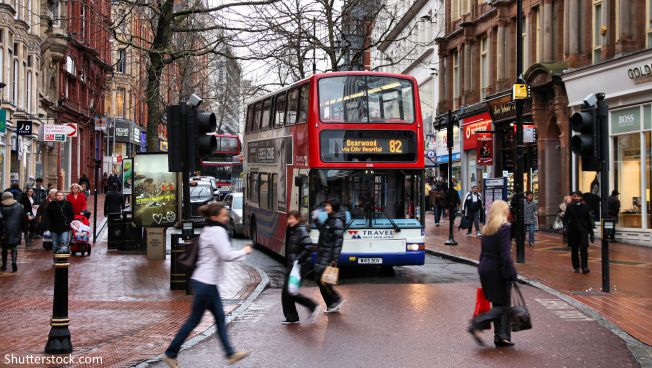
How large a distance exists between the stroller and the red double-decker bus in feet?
20.1

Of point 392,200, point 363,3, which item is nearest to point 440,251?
point 392,200

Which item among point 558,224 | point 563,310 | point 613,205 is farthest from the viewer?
point 558,224

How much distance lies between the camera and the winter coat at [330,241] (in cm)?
1139

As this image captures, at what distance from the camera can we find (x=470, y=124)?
38000 mm

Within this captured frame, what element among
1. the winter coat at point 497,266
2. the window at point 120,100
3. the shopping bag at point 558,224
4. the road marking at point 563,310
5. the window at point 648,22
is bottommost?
the road marking at point 563,310

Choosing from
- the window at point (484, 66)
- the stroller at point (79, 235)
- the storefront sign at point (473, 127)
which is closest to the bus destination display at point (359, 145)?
the stroller at point (79, 235)

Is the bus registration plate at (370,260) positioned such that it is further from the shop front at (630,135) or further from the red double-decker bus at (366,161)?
the shop front at (630,135)

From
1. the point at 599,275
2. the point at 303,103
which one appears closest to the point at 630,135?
the point at 599,275

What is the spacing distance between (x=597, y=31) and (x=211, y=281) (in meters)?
21.6

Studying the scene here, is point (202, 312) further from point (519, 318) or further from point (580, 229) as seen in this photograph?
point (580, 229)

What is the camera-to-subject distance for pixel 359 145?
1566 centimetres

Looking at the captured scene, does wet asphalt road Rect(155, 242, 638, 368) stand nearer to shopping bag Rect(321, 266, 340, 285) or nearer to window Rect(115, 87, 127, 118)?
shopping bag Rect(321, 266, 340, 285)

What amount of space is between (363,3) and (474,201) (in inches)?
376

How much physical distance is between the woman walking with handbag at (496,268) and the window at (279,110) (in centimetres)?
1011
